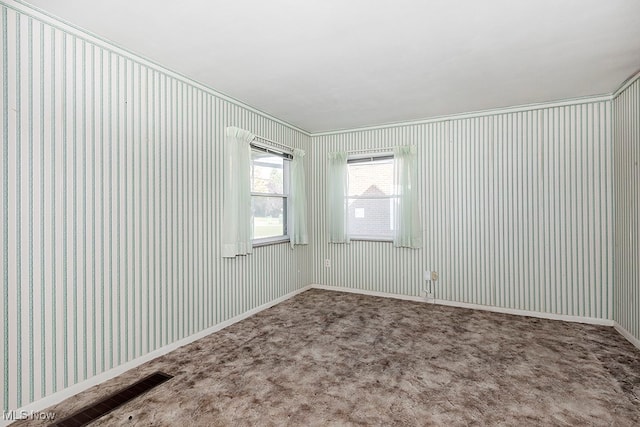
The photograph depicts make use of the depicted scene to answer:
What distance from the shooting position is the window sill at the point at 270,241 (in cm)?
396

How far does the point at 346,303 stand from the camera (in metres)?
4.29

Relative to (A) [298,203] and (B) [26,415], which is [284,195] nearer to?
(A) [298,203]

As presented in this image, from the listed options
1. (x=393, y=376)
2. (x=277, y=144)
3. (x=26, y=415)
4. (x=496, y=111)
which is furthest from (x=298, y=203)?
(x=26, y=415)

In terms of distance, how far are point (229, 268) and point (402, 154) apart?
2749 millimetres

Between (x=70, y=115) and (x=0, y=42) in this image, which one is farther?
(x=70, y=115)

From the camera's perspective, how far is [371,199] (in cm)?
474

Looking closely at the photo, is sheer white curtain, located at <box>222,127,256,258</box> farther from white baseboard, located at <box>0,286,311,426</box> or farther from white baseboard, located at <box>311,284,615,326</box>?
white baseboard, located at <box>311,284,615,326</box>

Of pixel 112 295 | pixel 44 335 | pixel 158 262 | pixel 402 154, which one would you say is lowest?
pixel 44 335

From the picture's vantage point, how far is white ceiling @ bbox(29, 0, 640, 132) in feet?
6.50

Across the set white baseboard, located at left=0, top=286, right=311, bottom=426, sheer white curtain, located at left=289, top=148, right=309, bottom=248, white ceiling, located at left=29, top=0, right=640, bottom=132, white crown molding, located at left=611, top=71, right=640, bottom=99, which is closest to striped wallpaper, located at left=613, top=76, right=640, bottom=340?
white crown molding, located at left=611, top=71, right=640, bottom=99

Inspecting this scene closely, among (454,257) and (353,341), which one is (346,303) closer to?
(353,341)

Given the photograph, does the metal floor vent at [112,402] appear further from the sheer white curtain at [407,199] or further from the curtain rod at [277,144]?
the sheer white curtain at [407,199]

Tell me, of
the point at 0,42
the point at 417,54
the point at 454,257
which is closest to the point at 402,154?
the point at 454,257

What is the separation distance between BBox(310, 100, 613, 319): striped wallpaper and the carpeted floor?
48 centimetres
